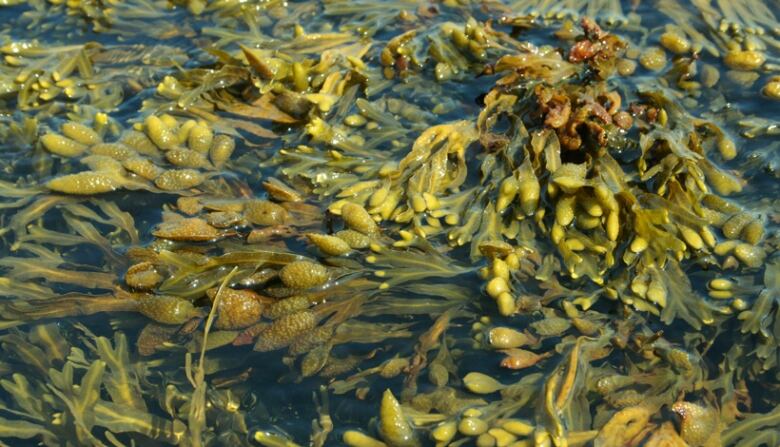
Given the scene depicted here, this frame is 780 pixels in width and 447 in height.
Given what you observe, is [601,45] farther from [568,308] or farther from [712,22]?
[568,308]

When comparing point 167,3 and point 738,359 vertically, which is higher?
point 167,3

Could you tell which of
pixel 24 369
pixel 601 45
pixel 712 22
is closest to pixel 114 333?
pixel 24 369

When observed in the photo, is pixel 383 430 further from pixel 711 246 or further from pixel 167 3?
pixel 167 3

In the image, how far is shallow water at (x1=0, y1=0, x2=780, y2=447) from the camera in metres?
2.29

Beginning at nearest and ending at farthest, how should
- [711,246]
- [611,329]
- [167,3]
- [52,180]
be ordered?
[611,329] → [711,246] → [52,180] → [167,3]

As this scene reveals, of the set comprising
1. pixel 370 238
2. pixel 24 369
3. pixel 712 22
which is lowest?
→ pixel 24 369

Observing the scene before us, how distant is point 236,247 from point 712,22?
265cm

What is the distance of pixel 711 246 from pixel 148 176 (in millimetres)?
2060

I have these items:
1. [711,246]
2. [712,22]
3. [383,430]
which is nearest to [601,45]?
[712,22]

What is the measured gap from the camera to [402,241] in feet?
8.96

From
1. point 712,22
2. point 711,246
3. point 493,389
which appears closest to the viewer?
A: point 493,389

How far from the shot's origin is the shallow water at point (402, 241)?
90.2 inches

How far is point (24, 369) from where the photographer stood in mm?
2430

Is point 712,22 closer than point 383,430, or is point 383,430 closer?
point 383,430
